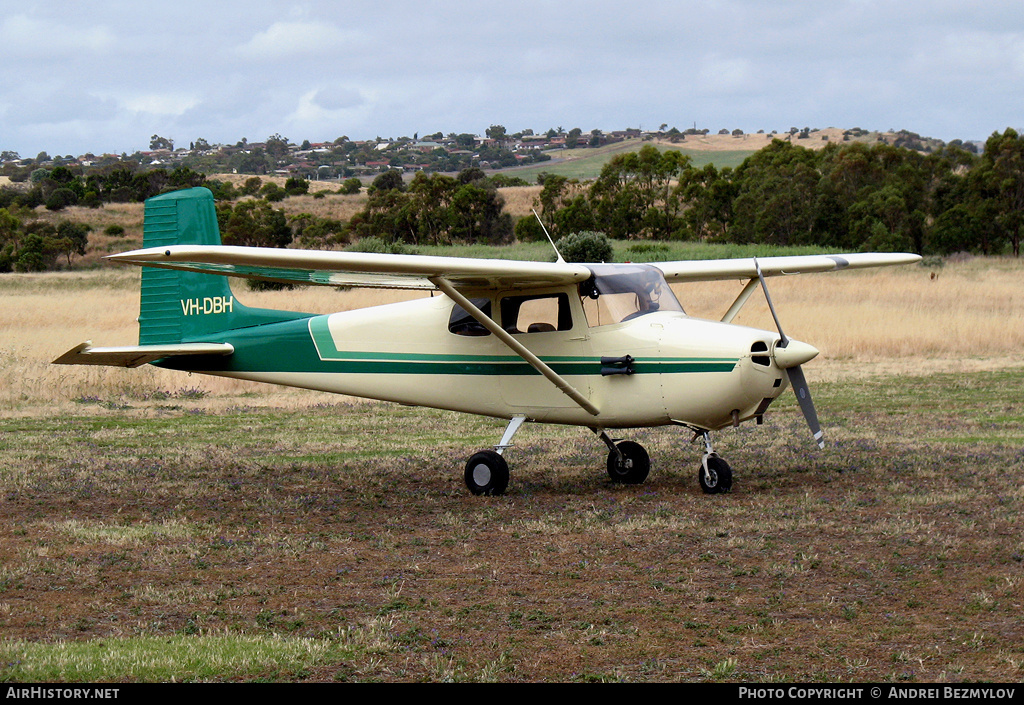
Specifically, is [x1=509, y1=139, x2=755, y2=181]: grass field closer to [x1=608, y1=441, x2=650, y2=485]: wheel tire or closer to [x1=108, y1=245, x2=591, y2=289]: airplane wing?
[x1=608, y1=441, x2=650, y2=485]: wheel tire

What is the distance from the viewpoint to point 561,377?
1041 cm

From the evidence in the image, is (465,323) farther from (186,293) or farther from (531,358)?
(186,293)

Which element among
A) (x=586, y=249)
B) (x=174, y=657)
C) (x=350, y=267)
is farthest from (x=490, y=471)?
(x=586, y=249)

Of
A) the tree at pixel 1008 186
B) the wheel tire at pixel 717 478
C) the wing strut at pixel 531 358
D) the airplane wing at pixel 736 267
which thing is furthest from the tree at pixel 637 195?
the wheel tire at pixel 717 478

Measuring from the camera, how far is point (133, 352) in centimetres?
1155

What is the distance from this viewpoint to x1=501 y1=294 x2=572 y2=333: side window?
414 inches

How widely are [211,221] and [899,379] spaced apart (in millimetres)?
12698

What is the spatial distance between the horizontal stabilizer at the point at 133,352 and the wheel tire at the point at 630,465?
15.0 feet

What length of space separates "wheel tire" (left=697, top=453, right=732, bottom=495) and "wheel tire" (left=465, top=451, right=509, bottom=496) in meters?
1.98

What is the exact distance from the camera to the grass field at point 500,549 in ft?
18.2

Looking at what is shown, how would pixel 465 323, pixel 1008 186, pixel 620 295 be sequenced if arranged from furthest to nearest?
pixel 1008 186, pixel 465 323, pixel 620 295

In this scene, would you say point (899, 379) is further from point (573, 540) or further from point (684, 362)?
point (573, 540)

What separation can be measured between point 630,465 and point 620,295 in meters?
1.88
